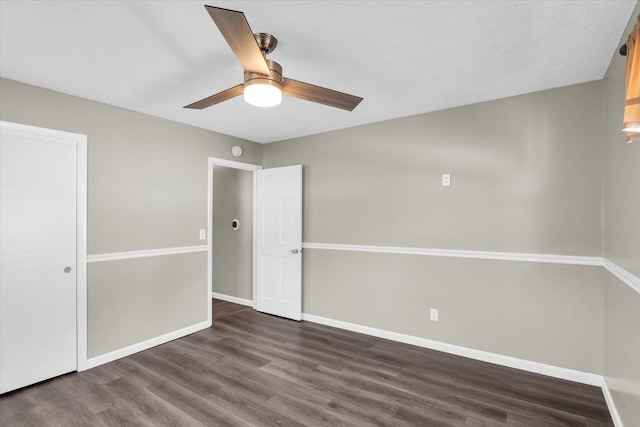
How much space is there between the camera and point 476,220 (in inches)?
118

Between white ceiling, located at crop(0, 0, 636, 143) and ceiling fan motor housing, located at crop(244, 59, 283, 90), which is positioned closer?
white ceiling, located at crop(0, 0, 636, 143)

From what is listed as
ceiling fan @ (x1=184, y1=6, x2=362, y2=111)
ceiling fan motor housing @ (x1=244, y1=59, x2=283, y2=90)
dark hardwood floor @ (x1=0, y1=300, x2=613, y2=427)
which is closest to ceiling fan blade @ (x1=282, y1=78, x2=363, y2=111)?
ceiling fan @ (x1=184, y1=6, x2=362, y2=111)

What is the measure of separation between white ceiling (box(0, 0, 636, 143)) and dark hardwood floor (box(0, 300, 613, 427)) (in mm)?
2459

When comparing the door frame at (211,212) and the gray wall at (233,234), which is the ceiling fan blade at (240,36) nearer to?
the door frame at (211,212)

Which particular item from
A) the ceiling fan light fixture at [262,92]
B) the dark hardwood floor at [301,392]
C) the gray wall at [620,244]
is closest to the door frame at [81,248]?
the dark hardwood floor at [301,392]

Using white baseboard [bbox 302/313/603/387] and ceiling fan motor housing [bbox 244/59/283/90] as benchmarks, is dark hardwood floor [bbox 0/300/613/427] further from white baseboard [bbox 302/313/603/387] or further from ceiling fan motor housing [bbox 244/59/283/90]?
ceiling fan motor housing [bbox 244/59/283/90]

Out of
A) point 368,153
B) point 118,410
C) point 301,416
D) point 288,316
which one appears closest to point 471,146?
point 368,153

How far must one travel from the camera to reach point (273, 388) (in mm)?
2496

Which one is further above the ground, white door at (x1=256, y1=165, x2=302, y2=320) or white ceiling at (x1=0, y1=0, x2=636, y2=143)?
white ceiling at (x1=0, y1=0, x2=636, y2=143)

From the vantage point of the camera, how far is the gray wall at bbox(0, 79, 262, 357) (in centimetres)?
281

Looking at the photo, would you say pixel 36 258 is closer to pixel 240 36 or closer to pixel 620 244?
pixel 240 36

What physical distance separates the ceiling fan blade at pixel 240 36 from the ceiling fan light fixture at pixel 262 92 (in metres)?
0.06

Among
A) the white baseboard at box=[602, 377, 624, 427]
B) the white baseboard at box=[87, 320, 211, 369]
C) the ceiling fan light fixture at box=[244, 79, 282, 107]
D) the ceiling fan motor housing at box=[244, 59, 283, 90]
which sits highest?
the ceiling fan motor housing at box=[244, 59, 283, 90]

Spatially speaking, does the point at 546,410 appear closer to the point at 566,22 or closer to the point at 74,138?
the point at 566,22
